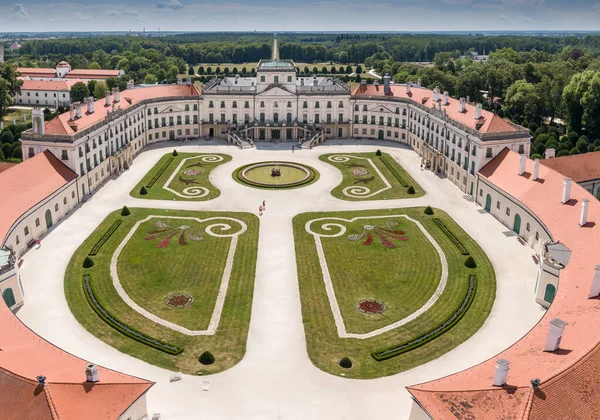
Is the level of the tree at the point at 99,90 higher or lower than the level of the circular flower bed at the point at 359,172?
higher

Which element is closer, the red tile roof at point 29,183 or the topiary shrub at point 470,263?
the topiary shrub at point 470,263

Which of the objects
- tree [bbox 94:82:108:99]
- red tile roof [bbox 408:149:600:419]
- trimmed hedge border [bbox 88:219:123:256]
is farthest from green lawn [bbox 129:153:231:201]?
tree [bbox 94:82:108:99]

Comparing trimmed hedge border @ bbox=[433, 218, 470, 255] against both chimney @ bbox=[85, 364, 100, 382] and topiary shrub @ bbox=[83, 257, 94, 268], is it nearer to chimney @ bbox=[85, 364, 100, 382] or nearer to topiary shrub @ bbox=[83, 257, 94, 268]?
topiary shrub @ bbox=[83, 257, 94, 268]

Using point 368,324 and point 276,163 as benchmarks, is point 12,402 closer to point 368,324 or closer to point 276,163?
point 368,324

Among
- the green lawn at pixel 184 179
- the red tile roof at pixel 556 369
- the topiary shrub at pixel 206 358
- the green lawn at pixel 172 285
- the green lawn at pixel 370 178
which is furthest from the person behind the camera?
the green lawn at pixel 370 178

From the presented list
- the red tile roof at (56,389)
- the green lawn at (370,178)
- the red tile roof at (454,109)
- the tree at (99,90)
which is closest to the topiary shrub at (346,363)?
the red tile roof at (56,389)

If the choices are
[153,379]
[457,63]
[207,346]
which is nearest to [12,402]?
[153,379]

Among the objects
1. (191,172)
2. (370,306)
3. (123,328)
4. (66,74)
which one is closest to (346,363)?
(370,306)

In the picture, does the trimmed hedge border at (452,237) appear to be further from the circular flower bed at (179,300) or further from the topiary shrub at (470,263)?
the circular flower bed at (179,300)
